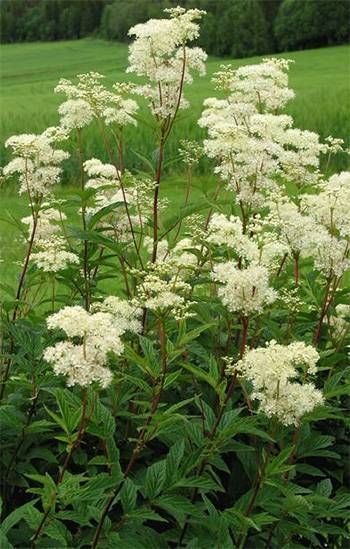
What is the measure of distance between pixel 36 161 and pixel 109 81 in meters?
20.5

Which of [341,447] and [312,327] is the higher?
[312,327]

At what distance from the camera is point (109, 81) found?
2323 cm

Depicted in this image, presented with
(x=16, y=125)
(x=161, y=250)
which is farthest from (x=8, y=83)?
(x=161, y=250)

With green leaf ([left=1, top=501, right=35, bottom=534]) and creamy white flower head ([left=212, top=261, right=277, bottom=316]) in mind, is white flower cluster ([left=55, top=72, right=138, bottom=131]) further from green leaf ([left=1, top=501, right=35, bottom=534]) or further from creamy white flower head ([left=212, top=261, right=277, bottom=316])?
green leaf ([left=1, top=501, right=35, bottom=534])

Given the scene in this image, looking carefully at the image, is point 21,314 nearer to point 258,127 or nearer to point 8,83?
point 258,127

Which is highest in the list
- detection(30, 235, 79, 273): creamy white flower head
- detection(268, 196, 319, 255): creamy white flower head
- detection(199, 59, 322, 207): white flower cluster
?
detection(199, 59, 322, 207): white flower cluster

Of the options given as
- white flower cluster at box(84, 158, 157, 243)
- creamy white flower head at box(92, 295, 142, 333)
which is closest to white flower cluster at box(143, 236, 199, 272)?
white flower cluster at box(84, 158, 157, 243)

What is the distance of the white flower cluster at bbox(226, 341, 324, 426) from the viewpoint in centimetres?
235

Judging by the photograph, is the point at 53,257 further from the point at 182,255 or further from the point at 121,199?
the point at 182,255

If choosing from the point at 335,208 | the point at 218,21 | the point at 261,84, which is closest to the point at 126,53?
the point at 218,21

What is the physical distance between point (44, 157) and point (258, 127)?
844 mm

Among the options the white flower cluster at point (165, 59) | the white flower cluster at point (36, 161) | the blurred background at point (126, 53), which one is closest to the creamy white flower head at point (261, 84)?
the white flower cluster at point (165, 59)

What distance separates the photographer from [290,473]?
8.68 ft

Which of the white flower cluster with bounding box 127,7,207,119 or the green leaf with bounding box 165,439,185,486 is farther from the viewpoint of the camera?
the white flower cluster with bounding box 127,7,207,119
